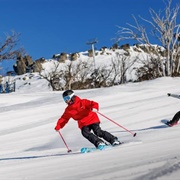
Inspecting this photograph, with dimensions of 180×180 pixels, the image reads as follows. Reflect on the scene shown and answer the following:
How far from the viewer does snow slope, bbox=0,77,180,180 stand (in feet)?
11.9

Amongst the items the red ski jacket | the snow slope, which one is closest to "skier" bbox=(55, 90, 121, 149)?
the red ski jacket

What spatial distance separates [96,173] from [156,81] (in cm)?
1372

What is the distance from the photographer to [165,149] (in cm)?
450

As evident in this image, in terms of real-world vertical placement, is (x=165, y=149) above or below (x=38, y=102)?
above

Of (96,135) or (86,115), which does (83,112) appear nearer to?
(86,115)

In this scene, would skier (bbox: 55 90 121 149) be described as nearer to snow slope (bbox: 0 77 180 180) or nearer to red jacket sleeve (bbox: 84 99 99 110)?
red jacket sleeve (bbox: 84 99 99 110)

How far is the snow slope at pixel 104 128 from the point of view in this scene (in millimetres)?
3617

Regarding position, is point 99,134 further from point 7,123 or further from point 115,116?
point 7,123

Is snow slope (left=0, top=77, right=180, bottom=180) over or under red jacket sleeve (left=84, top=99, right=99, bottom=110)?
under

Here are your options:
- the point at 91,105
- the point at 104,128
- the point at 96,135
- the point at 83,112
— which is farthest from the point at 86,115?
the point at 104,128

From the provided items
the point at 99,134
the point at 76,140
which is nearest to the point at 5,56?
the point at 76,140

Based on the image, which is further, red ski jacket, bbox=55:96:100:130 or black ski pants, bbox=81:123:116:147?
red ski jacket, bbox=55:96:100:130

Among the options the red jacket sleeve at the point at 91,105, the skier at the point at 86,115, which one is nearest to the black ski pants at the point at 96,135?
the skier at the point at 86,115

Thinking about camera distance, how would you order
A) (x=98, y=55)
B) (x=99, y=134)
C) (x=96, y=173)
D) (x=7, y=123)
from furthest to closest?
(x=98, y=55)
(x=7, y=123)
(x=99, y=134)
(x=96, y=173)
